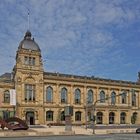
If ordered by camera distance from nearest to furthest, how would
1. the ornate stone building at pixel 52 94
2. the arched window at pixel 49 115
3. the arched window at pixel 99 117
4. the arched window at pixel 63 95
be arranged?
the ornate stone building at pixel 52 94, the arched window at pixel 49 115, the arched window at pixel 63 95, the arched window at pixel 99 117

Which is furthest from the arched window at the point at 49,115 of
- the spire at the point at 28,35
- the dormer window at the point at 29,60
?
the spire at the point at 28,35

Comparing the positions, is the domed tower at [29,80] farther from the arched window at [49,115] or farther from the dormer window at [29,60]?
the arched window at [49,115]

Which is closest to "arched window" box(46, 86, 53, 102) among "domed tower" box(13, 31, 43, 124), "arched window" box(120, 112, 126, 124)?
"domed tower" box(13, 31, 43, 124)

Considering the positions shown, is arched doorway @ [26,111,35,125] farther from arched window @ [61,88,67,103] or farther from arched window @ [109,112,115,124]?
arched window @ [109,112,115,124]

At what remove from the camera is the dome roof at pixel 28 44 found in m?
81.1

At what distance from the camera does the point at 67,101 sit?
284 ft

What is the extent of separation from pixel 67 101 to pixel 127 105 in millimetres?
19152

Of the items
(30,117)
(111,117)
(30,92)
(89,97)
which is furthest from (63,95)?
(111,117)

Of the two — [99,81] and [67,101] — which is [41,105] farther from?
[99,81]

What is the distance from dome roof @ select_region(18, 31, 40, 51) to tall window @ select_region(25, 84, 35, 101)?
8.44 metres

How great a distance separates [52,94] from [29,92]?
630cm

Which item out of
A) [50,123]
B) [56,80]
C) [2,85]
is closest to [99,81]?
[56,80]

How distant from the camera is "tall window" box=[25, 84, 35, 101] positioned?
80125mm

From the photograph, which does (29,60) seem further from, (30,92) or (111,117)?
(111,117)
